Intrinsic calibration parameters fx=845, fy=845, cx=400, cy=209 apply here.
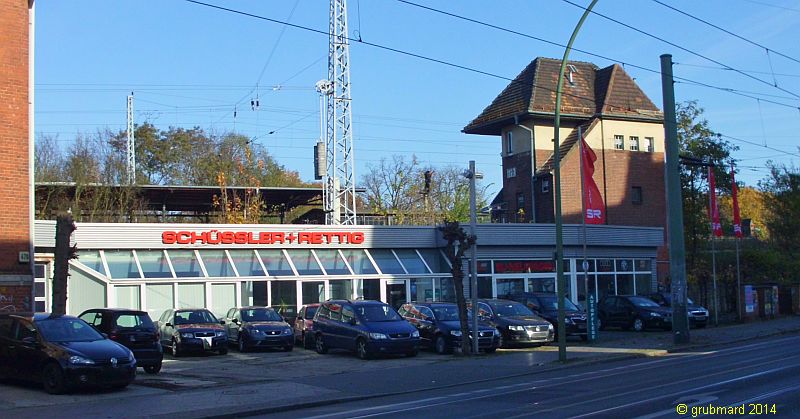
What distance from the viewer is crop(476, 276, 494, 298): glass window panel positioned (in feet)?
126

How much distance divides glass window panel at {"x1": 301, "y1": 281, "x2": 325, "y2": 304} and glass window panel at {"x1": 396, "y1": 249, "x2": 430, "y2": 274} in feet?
13.6

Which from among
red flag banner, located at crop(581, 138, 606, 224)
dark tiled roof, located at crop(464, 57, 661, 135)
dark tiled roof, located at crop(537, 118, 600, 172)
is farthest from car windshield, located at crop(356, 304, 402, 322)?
dark tiled roof, located at crop(464, 57, 661, 135)

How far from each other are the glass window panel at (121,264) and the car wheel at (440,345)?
1169cm

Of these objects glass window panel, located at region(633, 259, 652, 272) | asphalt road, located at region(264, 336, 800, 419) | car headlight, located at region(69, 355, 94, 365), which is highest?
glass window panel, located at region(633, 259, 652, 272)

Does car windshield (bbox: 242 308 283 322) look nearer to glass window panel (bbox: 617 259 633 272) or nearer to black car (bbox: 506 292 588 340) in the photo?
black car (bbox: 506 292 588 340)

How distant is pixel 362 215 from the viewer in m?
57.9

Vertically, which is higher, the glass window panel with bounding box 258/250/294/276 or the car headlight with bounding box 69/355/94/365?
the glass window panel with bounding box 258/250/294/276

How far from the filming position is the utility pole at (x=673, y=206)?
28531 mm

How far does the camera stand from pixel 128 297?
30969 mm

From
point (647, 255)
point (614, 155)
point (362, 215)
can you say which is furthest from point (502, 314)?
point (362, 215)

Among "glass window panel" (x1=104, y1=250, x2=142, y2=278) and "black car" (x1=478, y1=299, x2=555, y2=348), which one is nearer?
"black car" (x1=478, y1=299, x2=555, y2=348)

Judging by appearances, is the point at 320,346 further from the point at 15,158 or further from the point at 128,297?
the point at 15,158

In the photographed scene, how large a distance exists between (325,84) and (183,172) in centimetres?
2141

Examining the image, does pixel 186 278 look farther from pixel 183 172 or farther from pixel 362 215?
pixel 183 172
